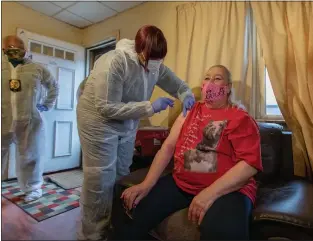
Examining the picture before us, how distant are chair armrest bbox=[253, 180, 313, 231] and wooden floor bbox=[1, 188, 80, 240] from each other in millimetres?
453

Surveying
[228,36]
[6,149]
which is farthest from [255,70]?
[6,149]

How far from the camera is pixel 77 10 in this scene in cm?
83

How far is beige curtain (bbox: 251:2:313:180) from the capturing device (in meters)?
0.91

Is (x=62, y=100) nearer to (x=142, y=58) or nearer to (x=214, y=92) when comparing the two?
(x=142, y=58)

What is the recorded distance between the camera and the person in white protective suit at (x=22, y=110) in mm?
416

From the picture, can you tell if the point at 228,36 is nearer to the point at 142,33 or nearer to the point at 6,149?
the point at 142,33

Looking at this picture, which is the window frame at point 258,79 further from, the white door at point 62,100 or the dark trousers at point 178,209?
the white door at point 62,100

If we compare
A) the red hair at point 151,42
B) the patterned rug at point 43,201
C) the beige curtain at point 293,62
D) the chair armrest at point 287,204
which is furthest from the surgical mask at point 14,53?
the beige curtain at point 293,62

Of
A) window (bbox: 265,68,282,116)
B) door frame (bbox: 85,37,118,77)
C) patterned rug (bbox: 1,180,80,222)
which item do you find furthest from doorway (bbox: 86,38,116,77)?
window (bbox: 265,68,282,116)

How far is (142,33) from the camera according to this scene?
0.71m

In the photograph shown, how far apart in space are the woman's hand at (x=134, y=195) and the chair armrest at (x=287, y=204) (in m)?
0.32

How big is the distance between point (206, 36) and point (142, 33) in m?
0.64

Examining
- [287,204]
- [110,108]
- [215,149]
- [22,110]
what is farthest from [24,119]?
[287,204]

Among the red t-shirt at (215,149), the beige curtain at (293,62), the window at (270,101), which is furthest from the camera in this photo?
the window at (270,101)
